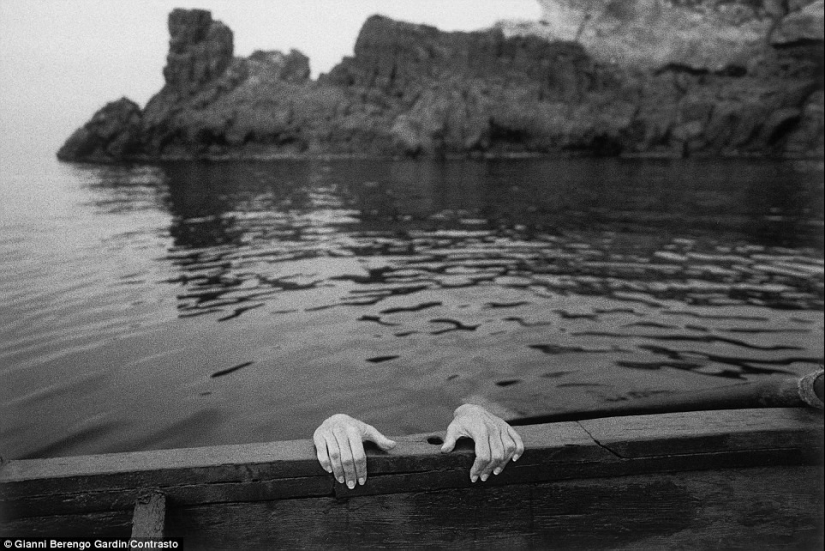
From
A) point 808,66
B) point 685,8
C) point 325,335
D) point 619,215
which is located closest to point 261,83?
point 685,8

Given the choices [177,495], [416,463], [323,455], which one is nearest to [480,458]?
[416,463]

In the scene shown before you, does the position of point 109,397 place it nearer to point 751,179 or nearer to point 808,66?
point 751,179

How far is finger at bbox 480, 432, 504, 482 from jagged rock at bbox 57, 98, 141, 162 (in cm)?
9619

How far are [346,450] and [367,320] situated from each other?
5.92 m

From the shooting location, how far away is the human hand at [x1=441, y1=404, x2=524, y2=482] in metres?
2.60

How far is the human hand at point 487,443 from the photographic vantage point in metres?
2.60

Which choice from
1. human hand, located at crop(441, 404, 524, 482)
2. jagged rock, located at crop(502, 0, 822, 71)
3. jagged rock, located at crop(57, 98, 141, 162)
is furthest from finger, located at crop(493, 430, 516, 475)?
jagged rock, located at crop(502, 0, 822, 71)

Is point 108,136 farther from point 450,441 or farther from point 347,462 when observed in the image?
point 450,441

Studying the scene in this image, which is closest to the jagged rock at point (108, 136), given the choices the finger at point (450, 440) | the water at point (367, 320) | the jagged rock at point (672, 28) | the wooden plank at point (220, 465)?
the jagged rock at point (672, 28)

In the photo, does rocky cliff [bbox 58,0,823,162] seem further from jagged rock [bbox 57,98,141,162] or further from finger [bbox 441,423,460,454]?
finger [bbox 441,423,460,454]

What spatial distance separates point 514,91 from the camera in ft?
334

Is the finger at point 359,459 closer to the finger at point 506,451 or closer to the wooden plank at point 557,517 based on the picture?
the wooden plank at point 557,517

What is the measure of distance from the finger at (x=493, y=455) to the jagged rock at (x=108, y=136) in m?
96.2

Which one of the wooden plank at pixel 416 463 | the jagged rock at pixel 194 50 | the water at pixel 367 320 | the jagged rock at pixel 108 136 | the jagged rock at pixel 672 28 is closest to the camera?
the wooden plank at pixel 416 463
